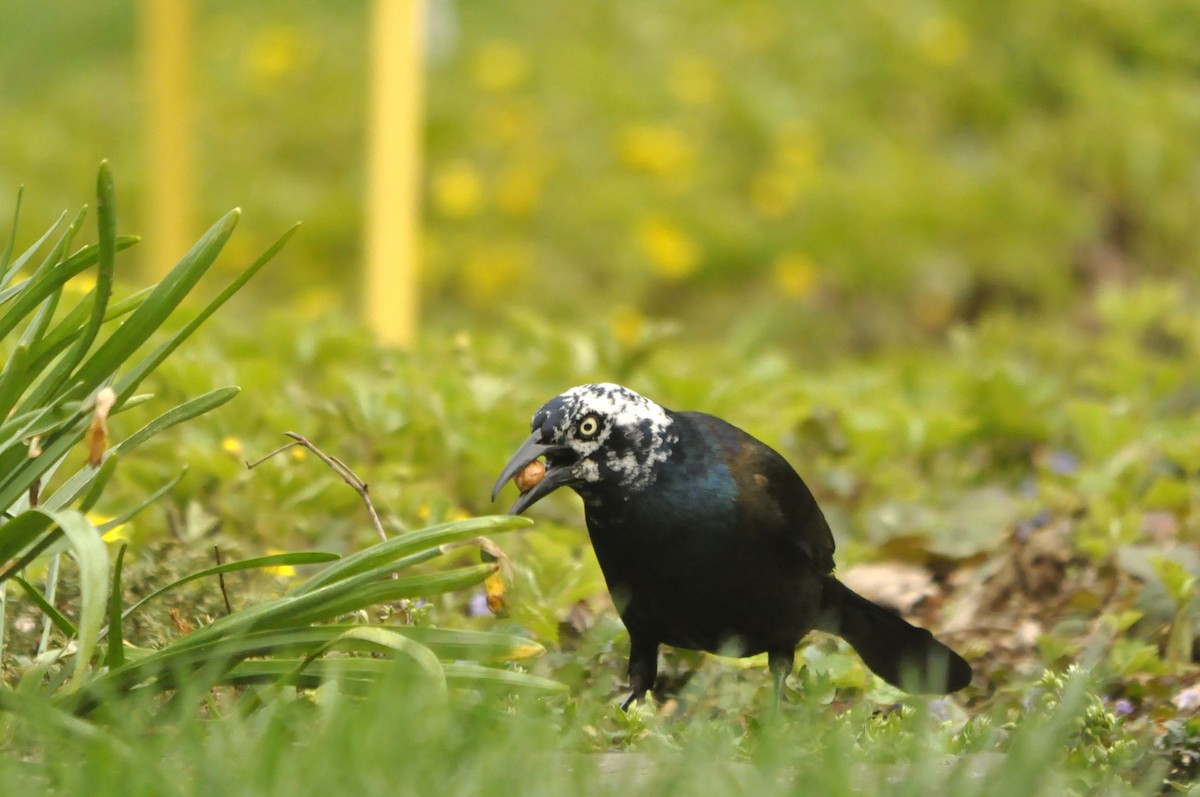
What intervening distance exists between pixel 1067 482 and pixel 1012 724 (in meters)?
1.62

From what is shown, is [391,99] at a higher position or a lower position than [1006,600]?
higher

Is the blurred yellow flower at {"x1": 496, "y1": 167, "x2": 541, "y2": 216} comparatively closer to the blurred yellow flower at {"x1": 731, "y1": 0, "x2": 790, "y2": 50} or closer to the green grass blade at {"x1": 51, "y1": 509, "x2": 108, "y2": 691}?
the blurred yellow flower at {"x1": 731, "y1": 0, "x2": 790, "y2": 50}

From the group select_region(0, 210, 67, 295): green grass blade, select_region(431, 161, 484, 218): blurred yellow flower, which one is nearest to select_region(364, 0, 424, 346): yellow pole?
select_region(431, 161, 484, 218): blurred yellow flower

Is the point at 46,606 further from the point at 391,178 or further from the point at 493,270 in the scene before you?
the point at 493,270

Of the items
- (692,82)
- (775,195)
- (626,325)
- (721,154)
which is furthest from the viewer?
(692,82)

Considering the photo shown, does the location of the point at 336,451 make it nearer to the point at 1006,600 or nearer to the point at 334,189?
the point at 1006,600

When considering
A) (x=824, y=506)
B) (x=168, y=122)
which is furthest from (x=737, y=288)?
(x=824, y=506)

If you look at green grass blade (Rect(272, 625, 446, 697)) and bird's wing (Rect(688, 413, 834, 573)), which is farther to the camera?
bird's wing (Rect(688, 413, 834, 573))

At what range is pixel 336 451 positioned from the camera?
4047 mm

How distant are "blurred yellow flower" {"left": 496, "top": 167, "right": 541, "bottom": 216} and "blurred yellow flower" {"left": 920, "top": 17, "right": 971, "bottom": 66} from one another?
2.40 metres

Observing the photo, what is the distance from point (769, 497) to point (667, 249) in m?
5.01

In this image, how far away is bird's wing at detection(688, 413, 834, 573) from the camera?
2963 millimetres

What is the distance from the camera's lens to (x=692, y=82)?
9070mm

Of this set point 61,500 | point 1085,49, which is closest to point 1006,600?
point 61,500
